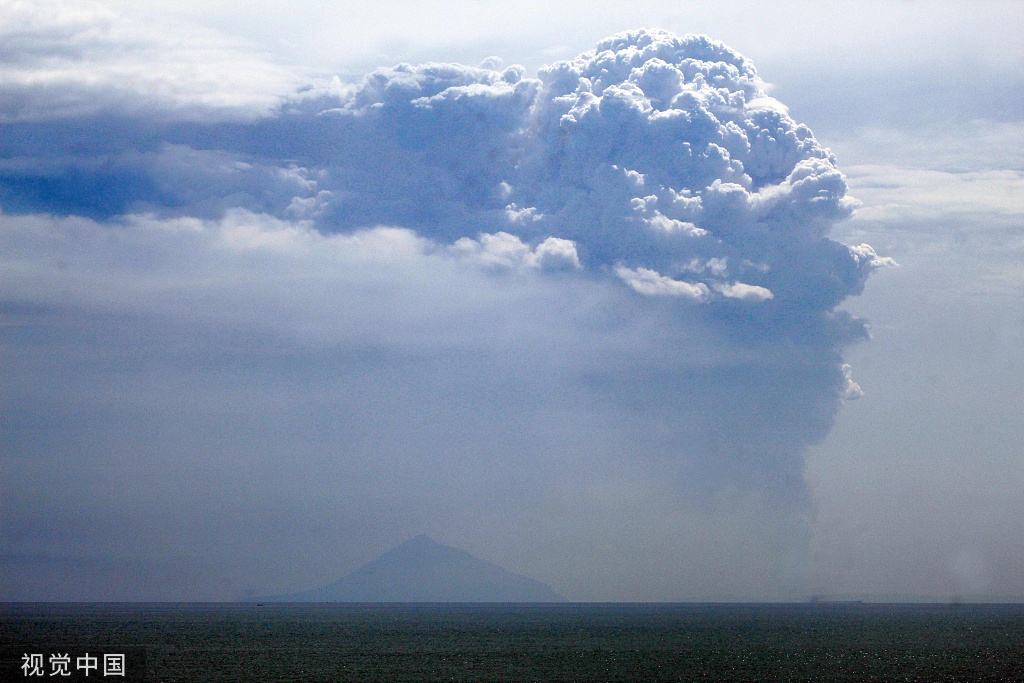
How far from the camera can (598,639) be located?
18900 centimetres

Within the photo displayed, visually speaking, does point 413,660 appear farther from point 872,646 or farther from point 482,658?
point 872,646

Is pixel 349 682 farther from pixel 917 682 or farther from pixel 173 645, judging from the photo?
pixel 173 645

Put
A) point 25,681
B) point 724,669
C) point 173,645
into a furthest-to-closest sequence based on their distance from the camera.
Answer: point 173,645 → point 724,669 → point 25,681

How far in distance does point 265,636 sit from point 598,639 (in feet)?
219

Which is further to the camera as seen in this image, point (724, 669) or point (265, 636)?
point (265, 636)

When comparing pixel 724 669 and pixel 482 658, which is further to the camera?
pixel 482 658

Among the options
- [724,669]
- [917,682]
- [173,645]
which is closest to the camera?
[917,682]

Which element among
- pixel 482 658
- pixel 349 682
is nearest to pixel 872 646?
pixel 482 658

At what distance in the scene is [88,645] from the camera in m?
162

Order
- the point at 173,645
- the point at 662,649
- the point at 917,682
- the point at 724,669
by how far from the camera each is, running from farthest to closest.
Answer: the point at 173,645 → the point at 662,649 → the point at 724,669 → the point at 917,682

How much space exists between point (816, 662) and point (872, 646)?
150 ft

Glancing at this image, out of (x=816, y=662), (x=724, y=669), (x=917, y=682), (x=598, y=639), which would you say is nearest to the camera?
(x=917, y=682)

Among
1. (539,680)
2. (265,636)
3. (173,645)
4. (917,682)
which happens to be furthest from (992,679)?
(265,636)

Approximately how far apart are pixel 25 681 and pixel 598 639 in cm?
11440
